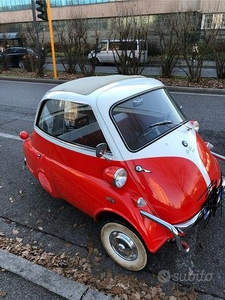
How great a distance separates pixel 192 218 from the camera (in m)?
2.47

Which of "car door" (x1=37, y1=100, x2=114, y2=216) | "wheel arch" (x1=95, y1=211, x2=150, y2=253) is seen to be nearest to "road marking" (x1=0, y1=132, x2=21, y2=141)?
"car door" (x1=37, y1=100, x2=114, y2=216)

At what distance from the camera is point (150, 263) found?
2695 mm

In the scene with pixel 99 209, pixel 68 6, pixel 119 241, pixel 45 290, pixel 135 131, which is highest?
pixel 68 6

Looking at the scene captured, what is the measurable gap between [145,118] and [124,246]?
1.32m

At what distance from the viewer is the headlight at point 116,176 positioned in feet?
7.86

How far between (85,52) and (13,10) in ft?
128

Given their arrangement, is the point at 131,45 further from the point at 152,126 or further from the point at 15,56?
the point at 15,56

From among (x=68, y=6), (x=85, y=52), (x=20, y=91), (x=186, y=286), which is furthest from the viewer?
(x=68, y=6)

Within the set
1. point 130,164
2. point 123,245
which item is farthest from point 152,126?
point 123,245

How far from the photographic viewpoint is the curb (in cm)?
239

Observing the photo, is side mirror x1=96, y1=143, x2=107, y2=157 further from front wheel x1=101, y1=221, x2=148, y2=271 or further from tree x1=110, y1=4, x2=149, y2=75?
tree x1=110, y1=4, x2=149, y2=75

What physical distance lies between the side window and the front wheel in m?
0.85

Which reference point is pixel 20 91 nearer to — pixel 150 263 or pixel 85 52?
pixel 85 52

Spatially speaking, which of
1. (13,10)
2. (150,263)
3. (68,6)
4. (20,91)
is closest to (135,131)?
(150,263)
